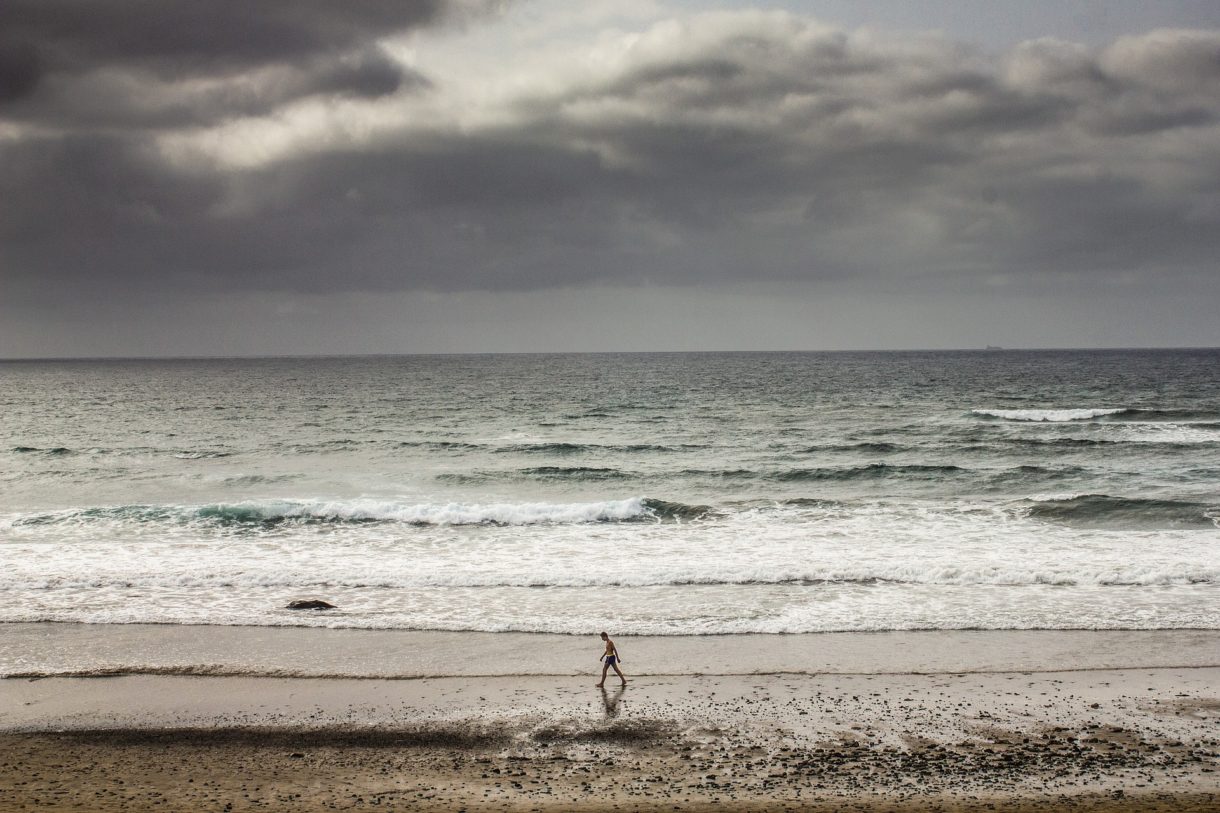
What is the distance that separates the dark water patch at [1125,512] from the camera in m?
26.2

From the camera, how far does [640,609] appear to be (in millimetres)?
18422

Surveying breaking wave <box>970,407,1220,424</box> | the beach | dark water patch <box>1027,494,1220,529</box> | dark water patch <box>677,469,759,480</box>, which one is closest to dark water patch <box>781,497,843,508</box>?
dark water patch <box>677,469,759,480</box>

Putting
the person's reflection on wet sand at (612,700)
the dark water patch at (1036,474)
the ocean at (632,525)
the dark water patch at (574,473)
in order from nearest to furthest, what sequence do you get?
1. the person's reflection on wet sand at (612,700)
2. the ocean at (632,525)
3. the dark water patch at (1036,474)
4. the dark water patch at (574,473)

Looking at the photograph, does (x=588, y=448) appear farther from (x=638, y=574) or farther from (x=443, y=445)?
(x=638, y=574)

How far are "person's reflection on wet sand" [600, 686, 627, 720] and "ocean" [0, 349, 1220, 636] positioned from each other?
10.1ft

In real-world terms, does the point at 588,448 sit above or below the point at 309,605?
above

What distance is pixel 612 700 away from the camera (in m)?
13.4

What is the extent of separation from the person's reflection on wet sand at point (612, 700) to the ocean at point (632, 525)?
307 centimetres

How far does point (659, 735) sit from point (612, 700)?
147cm

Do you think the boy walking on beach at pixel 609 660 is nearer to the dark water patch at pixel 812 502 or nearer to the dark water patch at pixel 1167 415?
the dark water patch at pixel 812 502

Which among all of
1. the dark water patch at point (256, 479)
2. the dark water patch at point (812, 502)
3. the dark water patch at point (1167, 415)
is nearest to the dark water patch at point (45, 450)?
the dark water patch at point (256, 479)

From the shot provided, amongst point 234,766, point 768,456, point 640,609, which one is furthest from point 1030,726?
point 768,456

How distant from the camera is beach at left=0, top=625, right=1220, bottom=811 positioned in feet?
34.1

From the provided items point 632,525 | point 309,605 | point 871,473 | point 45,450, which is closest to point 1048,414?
point 871,473
